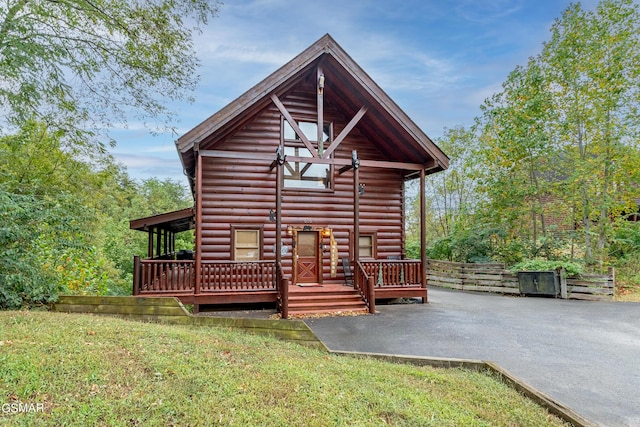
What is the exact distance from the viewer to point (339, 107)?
12.1m

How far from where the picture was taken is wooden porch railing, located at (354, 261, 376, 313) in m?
9.48

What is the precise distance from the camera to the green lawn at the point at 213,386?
2936mm

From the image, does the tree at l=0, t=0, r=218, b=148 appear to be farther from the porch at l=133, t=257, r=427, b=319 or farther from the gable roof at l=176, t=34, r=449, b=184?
the porch at l=133, t=257, r=427, b=319

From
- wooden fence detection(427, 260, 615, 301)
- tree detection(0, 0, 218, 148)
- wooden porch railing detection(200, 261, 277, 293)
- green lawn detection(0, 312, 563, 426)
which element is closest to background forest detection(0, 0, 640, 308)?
tree detection(0, 0, 218, 148)

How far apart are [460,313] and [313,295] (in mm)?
3933

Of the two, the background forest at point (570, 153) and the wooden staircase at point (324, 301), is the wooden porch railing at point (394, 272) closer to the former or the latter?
the wooden staircase at point (324, 301)

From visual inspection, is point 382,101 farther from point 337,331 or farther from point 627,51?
point 627,51

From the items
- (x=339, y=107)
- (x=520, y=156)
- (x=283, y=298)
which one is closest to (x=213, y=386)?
(x=283, y=298)

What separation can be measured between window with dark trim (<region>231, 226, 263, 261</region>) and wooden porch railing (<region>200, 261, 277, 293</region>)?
0.80 meters

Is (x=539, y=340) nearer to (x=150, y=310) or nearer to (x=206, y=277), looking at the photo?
(x=150, y=310)

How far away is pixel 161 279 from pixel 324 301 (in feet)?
14.2

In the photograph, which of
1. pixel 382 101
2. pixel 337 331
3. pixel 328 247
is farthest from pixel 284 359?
pixel 382 101

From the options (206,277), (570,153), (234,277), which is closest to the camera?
(206,277)

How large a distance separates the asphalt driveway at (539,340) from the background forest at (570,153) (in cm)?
386
